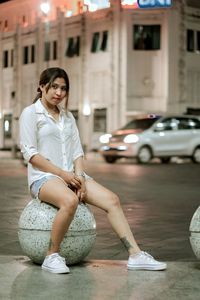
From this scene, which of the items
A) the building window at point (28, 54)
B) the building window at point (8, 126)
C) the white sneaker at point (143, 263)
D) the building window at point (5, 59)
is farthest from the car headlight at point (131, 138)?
the building window at point (5, 59)

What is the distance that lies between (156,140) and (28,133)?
20.7 meters

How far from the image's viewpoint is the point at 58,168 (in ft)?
18.5

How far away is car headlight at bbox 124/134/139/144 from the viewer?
2580 centimetres

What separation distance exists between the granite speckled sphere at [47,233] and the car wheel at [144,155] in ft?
66.9

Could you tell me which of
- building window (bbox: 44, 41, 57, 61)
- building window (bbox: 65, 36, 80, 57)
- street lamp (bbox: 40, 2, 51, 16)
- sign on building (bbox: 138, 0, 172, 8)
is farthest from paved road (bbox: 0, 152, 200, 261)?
street lamp (bbox: 40, 2, 51, 16)

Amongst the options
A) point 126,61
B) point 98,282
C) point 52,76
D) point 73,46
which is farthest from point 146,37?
point 98,282

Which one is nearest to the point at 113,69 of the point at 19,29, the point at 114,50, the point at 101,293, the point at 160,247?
the point at 114,50

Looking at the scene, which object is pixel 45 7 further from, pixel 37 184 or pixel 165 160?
pixel 37 184

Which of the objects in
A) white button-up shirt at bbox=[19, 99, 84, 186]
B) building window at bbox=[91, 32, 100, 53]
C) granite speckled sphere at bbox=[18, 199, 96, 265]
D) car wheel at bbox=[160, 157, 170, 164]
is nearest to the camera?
granite speckled sphere at bbox=[18, 199, 96, 265]

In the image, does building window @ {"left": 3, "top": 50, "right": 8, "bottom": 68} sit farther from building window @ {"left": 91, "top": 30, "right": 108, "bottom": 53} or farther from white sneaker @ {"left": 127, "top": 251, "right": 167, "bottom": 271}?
white sneaker @ {"left": 127, "top": 251, "right": 167, "bottom": 271}

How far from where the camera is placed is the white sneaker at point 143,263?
5508 millimetres

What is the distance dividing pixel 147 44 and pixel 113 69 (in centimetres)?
276

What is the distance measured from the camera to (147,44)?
4291 centimetres

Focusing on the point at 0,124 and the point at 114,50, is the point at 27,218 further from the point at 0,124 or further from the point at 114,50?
the point at 0,124
